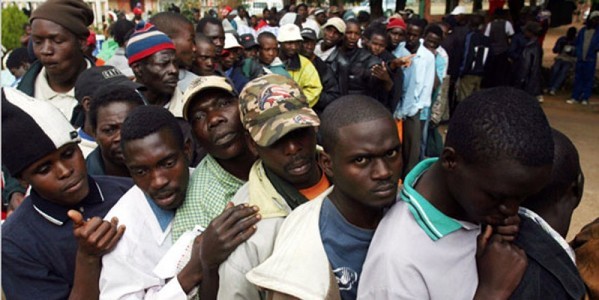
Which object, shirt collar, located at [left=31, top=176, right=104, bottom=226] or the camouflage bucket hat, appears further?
shirt collar, located at [left=31, top=176, right=104, bottom=226]

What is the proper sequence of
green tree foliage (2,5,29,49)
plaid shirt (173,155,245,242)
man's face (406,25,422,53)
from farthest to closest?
green tree foliage (2,5,29,49) < man's face (406,25,422,53) < plaid shirt (173,155,245,242)

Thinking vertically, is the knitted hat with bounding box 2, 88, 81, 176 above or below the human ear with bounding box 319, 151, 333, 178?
above

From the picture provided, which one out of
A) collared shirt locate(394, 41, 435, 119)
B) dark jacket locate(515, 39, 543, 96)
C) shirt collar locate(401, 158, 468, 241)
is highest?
shirt collar locate(401, 158, 468, 241)

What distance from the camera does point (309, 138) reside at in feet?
6.09

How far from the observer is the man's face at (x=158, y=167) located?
1855mm

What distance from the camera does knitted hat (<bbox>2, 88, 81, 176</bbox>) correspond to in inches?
68.8

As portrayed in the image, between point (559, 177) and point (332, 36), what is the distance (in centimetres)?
487

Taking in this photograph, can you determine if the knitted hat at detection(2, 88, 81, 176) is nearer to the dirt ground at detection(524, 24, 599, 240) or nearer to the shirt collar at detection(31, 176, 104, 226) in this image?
Answer: the shirt collar at detection(31, 176, 104, 226)

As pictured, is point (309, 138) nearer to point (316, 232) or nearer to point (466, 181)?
point (316, 232)

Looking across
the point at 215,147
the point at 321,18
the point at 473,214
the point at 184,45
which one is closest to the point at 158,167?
the point at 215,147

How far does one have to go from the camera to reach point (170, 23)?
3.68m

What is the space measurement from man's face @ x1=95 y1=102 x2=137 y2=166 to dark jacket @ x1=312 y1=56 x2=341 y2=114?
10.2 feet

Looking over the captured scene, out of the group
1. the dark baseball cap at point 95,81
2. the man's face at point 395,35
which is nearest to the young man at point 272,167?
the dark baseball cap at point 95,81

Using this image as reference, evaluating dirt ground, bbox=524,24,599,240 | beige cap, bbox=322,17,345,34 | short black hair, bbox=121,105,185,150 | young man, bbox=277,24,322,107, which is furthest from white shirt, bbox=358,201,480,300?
beige cap, bbox=322,17,345,34
